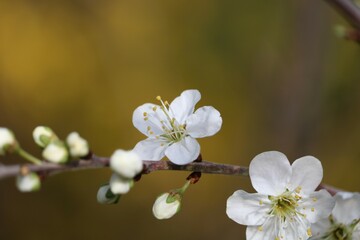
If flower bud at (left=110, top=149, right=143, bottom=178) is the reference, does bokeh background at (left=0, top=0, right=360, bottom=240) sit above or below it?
below

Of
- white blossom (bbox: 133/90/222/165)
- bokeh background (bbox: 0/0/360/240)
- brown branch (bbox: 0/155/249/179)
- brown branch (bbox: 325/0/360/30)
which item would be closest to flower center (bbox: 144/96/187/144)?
white blossom (bbox: 133/90/222/165)

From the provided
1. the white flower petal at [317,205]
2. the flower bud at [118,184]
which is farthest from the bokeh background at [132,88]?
the flower bud at [118,184]

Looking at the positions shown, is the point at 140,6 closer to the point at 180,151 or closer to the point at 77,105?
the point at 77,105

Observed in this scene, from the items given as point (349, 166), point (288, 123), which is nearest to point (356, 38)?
point (288, 123)

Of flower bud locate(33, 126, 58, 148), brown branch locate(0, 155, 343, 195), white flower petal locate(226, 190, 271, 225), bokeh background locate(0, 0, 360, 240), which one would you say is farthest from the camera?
bokeh background locate(0, 0, 360, 240)

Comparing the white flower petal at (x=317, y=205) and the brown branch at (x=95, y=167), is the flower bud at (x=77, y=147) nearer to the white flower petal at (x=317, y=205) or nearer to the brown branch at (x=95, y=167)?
the brown branch at (x=95, y=167)

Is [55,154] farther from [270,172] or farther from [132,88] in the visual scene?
[132,88]

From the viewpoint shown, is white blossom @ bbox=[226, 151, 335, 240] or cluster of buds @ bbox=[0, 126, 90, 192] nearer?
cluster of buds @ bbox=[0, 126, 90, 192]

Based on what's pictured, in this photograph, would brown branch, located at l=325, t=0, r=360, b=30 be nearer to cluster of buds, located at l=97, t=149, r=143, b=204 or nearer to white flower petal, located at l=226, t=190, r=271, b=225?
white flower petal, located at l=226, t=190, r=271, b=225
